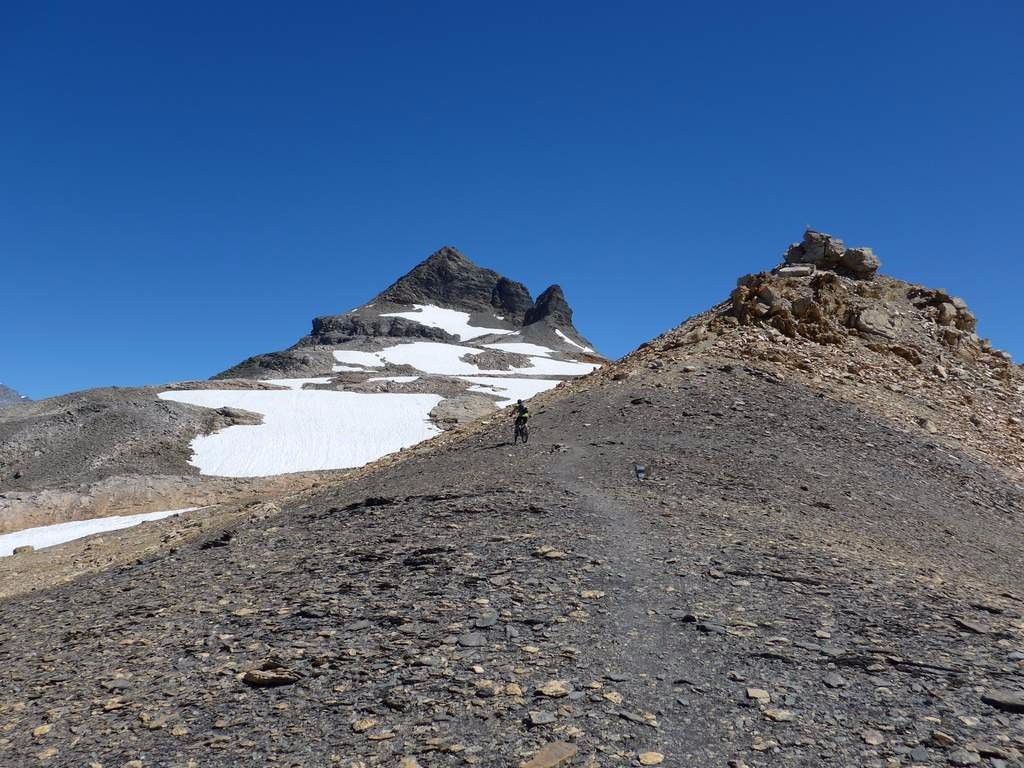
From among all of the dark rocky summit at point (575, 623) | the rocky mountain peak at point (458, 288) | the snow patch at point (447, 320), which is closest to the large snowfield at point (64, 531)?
the dark rocky summit at point (575, 623)

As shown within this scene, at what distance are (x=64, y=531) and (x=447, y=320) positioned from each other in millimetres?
117038

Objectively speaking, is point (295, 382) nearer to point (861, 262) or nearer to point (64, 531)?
point (64, 531)

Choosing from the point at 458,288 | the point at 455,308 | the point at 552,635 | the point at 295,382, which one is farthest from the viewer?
the point at 458,288

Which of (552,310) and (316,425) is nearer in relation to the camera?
(316,425)

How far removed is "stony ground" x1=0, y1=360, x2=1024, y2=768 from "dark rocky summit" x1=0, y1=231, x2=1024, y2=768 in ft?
0.12

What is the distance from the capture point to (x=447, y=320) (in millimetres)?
140500

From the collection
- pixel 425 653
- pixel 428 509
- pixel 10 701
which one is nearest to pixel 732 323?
pixel 428 509

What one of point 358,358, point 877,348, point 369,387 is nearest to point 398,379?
point 369,387

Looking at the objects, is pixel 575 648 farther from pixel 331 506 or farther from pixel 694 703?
pixel 331 506

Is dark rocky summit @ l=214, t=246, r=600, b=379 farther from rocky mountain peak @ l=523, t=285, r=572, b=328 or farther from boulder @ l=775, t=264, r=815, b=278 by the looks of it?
boulder @ l=775, t=264, r=815, b=278

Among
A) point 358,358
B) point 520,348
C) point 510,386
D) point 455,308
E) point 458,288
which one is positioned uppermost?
point 458,288

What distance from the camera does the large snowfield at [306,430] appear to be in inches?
1468

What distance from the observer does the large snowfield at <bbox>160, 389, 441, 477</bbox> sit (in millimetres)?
37281

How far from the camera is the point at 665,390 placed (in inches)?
867
